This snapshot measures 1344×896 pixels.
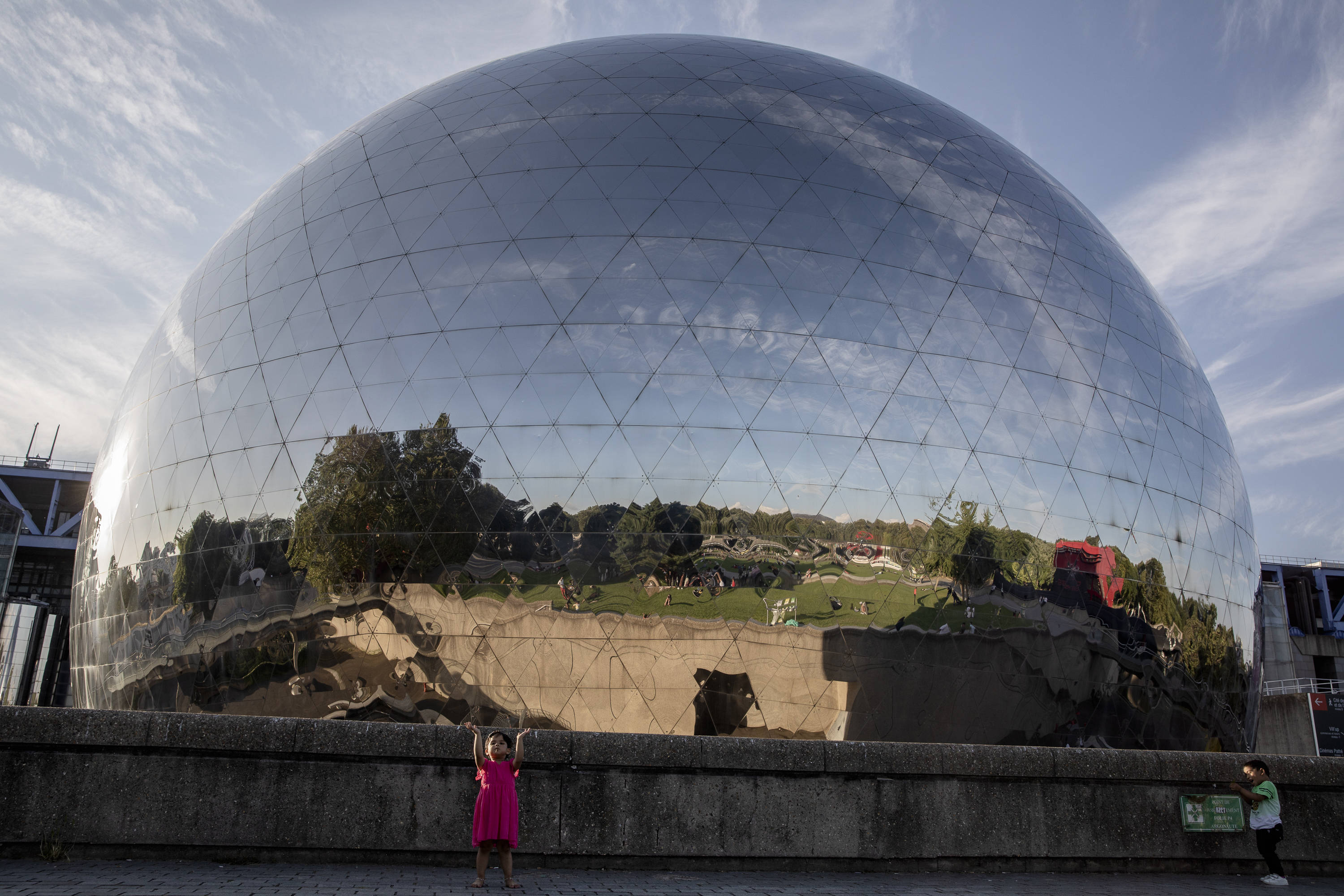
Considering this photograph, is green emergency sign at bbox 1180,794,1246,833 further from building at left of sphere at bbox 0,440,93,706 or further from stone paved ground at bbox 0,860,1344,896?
building at left of sphere at bbox 0,440,93,706

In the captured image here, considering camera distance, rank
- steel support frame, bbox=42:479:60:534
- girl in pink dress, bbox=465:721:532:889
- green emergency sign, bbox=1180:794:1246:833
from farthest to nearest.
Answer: steel support frame, bbox=42:479:60:534
green emergency sign, bbox=1180:794:1246:833
girl in pink dress, bbox=465:721:532:889

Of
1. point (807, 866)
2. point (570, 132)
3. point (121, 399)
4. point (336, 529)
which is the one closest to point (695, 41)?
point (570, 132)

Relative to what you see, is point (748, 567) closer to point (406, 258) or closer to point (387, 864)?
point (387, 864)

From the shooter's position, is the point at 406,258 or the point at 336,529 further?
the point at 406,258

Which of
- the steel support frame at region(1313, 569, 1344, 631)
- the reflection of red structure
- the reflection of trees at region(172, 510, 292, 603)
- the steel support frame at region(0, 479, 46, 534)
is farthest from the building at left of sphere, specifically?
the steel support frame at region(1313, 569, 1344, 631)

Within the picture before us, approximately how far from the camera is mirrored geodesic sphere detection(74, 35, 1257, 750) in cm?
907

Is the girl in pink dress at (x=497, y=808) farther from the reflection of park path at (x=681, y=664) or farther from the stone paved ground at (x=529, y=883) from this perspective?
the reflection of park path at (x=681, y=664)

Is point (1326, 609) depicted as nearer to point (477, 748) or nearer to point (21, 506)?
point (477, 748)

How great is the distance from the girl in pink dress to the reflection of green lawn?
2.32 meters

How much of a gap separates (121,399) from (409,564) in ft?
25.1

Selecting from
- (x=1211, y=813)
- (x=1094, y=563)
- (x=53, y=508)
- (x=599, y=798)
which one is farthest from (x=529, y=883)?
(x=53, y=508)

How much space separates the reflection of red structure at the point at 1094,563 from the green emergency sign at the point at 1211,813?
251 cm

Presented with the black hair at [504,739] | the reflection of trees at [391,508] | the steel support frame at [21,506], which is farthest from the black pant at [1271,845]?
the steel support frame at [21,506]

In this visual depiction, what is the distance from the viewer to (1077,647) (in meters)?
10.1
